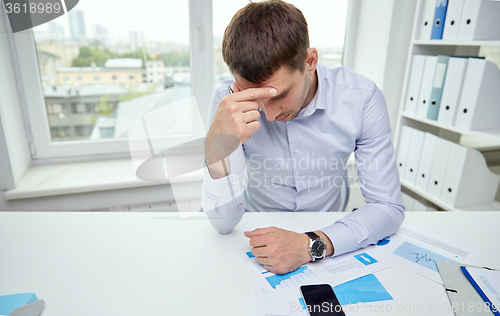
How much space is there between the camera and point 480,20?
1438 mm

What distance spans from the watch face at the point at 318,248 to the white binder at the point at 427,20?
4.74 ft

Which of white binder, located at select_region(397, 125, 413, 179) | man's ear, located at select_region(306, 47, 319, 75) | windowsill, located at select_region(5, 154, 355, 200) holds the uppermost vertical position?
man's ear, located at select_region(306, 47, 319, 75)

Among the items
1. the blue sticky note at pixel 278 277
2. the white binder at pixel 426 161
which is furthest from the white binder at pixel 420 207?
the blue sticky note at pixel 278 277

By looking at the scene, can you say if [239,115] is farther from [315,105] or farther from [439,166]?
[439,166]

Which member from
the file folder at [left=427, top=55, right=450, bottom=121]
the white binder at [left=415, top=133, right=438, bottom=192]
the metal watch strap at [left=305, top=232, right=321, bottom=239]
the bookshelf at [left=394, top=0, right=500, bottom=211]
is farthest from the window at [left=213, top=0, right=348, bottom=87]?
the metal watch strap at [left=305, top=232, right=321, bottom=239]

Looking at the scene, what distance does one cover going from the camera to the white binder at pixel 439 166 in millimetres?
1643

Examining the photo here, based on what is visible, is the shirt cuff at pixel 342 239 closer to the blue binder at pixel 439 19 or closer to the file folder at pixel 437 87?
the file folder at pixel 437 87

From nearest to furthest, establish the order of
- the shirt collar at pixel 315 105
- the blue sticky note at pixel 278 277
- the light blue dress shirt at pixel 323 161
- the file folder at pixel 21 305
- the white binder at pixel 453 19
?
the file folder at pixel 21 305, the blue sticky note at pixel 278 277, the light blue dress shirt at pixel 323 161, the shirt collar at pixel 315 105, the white binder at pixel 453 19

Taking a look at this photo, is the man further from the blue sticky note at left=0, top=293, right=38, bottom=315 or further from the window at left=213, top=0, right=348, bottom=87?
the window at left=213, top=0, right=348, bottom=87

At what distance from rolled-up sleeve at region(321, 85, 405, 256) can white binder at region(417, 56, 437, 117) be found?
74 centimetres

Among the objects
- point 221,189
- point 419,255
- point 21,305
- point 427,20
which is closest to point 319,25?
point 427,20

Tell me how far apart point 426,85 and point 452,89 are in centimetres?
17

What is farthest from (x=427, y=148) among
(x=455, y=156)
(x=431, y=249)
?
(x=431, y=249)

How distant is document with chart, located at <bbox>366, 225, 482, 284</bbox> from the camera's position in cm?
82
